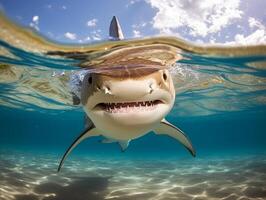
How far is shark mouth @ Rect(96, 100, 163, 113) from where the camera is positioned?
3.73 metres

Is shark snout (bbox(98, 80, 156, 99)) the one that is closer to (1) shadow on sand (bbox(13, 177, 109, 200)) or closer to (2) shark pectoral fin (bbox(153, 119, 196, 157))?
(2) shark pectoral fin (bbox(153, 119, 196, 157))

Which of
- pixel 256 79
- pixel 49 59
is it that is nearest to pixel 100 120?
pixel 49 59

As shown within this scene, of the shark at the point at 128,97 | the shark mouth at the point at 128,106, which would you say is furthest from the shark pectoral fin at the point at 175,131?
the shark mouth at the point at 128,106

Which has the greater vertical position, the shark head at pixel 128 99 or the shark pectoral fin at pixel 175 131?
A: the shark pectoral fin at pixel 175 131

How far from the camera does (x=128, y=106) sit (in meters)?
3.74

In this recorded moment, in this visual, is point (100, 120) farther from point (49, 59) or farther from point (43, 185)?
point (49, 59)

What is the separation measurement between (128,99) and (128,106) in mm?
194

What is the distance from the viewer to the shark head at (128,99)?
346 cm

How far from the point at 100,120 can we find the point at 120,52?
19.3 ft

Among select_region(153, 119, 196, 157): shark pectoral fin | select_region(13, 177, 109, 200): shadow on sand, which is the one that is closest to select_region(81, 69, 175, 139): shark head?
select_region(153, 119, 196, 157): shark pectoral fin

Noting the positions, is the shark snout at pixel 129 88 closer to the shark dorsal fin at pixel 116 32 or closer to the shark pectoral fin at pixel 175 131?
the shark pectoral fin at pixel 175 131

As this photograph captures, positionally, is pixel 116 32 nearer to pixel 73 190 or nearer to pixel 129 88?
pixel 73 190

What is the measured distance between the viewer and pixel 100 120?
13.6ft

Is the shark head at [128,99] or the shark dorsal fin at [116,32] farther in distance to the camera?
the shark dorsal fin at [116,32]
